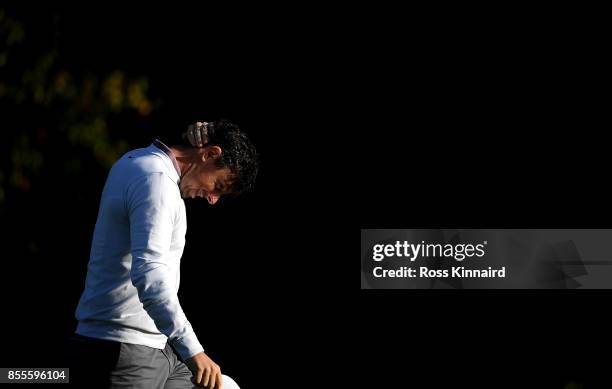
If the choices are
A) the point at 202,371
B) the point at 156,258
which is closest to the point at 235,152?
the point at 156,258

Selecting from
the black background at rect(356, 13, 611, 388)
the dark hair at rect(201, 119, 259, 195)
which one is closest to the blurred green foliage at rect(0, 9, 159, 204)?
the black background at rect(356, 13, 611, 388)

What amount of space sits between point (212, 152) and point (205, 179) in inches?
4.0

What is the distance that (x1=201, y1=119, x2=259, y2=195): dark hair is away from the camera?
4484 mm

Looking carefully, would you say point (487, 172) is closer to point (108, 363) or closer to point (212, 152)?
point (212, 152)

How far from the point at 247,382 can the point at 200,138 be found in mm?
2488

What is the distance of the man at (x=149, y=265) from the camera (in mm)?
4066

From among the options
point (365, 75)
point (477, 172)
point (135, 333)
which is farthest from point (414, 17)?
point (135, 333)

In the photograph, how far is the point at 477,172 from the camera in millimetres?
6352

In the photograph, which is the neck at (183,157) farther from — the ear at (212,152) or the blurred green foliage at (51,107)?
the blurred green foliage at (51,107)

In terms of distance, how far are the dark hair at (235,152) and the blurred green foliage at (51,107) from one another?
201 centimetres

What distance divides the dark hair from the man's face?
3 centimetres

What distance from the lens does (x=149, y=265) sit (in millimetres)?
4039

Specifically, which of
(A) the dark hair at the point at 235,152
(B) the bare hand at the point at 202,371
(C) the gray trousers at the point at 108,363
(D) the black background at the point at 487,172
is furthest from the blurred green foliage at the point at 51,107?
(B) the bare hand at the point at 202,371

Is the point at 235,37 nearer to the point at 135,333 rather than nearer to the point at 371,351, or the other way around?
the point at 371,351
